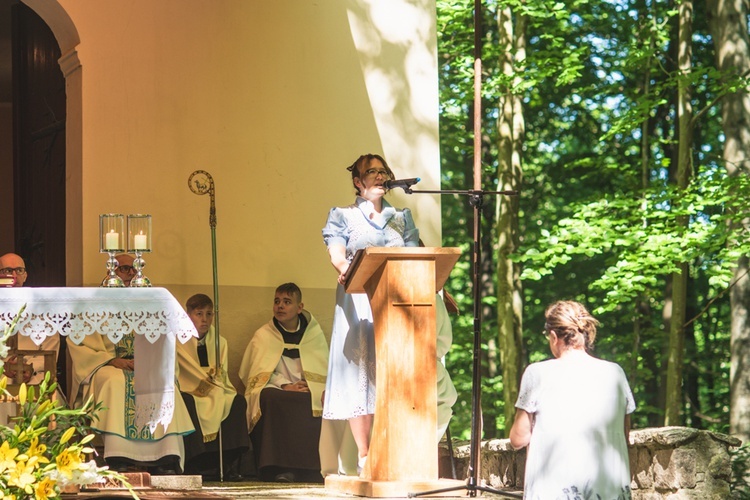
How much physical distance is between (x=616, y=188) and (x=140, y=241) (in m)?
13.9

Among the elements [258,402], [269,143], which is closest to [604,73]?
[269,143]

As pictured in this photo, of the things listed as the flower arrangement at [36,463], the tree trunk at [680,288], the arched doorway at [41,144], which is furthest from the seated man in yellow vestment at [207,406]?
the tree trunk at [680,288]

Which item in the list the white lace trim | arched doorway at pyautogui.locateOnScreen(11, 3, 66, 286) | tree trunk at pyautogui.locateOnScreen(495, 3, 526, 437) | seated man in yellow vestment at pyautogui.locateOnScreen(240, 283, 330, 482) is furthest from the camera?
tree trunk at pyautogui.locateOnScreen(495, 3, 526, 437)

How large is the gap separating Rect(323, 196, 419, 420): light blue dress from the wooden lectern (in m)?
0.63

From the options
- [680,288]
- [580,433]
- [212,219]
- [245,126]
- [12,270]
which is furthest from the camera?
[680,288]

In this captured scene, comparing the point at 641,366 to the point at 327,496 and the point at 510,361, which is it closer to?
the point at 510,361

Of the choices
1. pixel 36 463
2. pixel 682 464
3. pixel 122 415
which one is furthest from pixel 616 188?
pixel 36 463

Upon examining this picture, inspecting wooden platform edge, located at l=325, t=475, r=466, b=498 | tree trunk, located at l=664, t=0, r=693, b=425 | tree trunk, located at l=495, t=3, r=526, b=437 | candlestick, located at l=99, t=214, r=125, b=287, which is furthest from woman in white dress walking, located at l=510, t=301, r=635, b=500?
tree trunk, located at l=495, t=3, r=526, b=437

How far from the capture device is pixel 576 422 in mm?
4379

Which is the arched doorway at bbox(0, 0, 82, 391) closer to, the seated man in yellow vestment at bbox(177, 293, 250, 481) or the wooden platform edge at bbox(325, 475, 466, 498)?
the seated man in yellow vestment at bbox(177, 293, 250, 481)

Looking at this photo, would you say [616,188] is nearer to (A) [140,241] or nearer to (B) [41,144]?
(B) [41,144]

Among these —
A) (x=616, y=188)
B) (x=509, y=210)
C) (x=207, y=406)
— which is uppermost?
(x=616, y=188)

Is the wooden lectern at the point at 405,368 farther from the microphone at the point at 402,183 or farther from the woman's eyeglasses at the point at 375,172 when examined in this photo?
the woman's eyeglasses at the point at 375,172

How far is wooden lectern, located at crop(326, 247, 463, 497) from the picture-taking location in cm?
567
